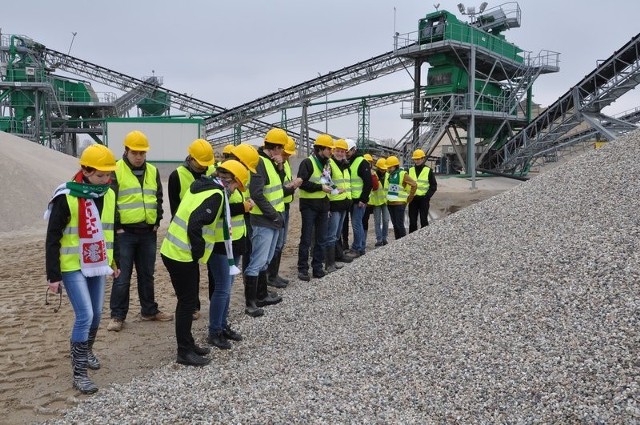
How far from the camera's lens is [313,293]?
6.16 meters

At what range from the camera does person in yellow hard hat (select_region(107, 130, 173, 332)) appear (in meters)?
5.19

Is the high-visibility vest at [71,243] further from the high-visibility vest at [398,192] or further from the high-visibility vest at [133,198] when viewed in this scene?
the high-visibility vest at [398,192]

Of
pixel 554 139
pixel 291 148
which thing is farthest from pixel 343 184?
pixel 554 139

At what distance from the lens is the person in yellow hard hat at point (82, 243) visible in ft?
12.5

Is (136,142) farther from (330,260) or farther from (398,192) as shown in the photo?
(398,192)

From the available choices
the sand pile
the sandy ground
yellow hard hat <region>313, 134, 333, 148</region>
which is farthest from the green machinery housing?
yellow hard hat <region>313, 134, 333, 148</region>

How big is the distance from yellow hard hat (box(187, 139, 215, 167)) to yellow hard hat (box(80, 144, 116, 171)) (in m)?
1.07

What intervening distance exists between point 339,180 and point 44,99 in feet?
95.5

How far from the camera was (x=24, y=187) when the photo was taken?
1392cm

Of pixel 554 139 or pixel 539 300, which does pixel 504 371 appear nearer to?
pixel 539 300

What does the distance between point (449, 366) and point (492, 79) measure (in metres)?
22.6

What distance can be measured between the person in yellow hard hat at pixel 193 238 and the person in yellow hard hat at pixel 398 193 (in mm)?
5320

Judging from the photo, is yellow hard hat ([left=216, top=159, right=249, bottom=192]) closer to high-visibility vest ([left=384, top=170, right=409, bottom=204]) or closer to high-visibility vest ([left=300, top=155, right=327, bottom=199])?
high-visibility vest ([left=300, top=155, right=327, bottom=199])

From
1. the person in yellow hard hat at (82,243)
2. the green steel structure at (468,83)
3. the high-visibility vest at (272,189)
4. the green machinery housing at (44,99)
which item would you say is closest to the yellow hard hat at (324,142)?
the high-visibility vest at (272,189)
